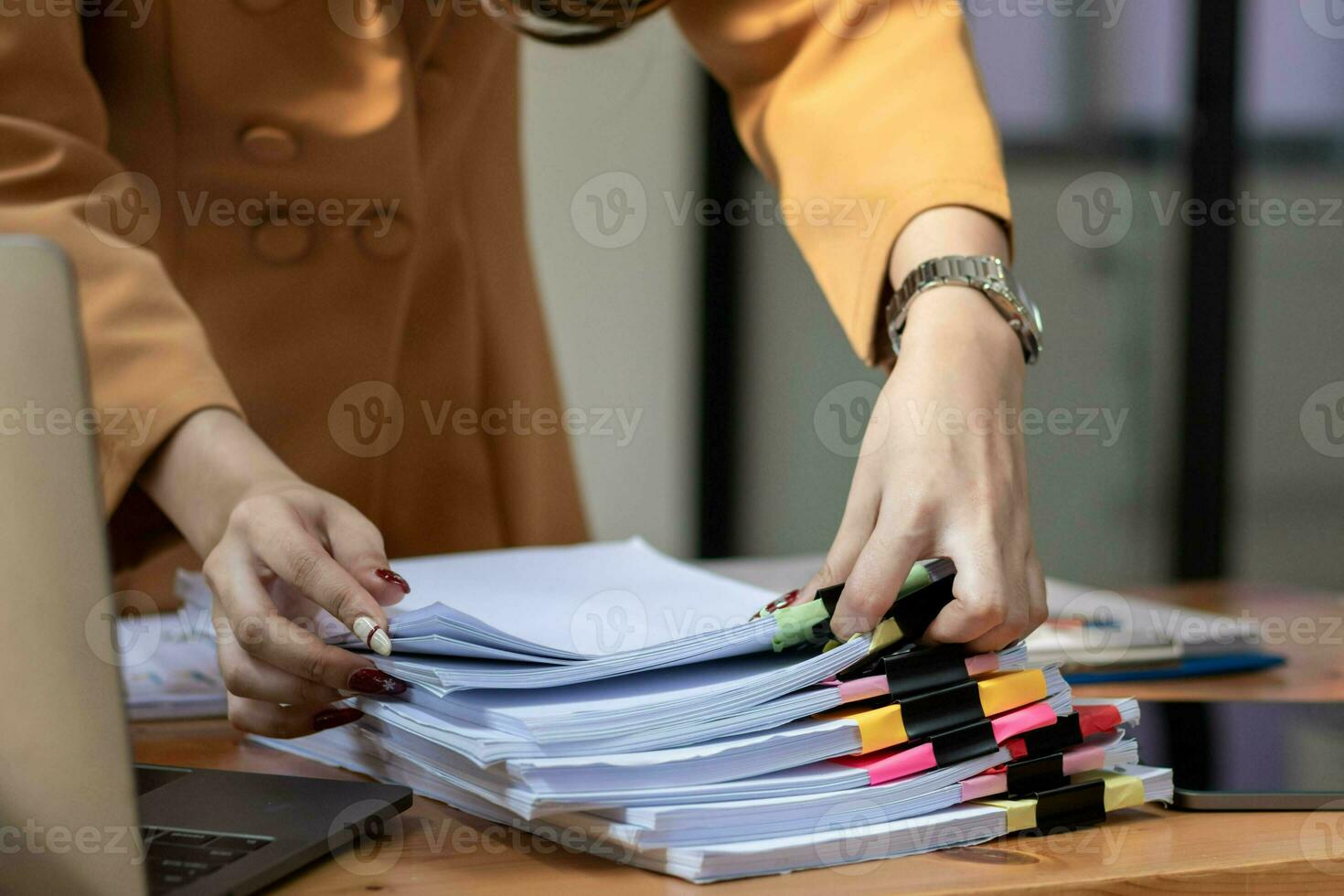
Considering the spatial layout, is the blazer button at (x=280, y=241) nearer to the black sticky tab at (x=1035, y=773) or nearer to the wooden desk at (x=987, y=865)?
the wooden desk at (x=987, y=865)

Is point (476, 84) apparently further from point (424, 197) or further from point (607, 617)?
point (607, 617)

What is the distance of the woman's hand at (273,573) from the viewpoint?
1.77ft

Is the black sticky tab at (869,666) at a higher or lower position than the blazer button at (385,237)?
lower

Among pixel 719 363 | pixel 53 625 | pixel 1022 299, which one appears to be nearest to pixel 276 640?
pixel 53 625

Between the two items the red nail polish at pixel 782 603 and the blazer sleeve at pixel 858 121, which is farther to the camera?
the blazer sleeve at pixel 858 121

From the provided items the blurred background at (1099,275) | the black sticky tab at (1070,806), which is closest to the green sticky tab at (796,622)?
the black sticky tab at (1070,806)

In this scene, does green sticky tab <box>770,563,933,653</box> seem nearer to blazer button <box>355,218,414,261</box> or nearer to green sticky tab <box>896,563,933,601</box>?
green sticky tab <box>896,563,933,601</box>

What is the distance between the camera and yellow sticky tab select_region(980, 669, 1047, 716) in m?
0.52

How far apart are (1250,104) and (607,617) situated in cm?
267

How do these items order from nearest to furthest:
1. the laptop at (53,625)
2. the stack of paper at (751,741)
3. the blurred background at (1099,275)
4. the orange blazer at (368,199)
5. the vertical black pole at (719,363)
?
1. the laptop at (53,625)
2. the stack of paper at (751,741)
3. the orange blazer at (368,199)
4. the blurred background at (1099,275)
5. the vertical black pole at (719,363)

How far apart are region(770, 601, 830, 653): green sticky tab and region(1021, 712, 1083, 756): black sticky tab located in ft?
0.31

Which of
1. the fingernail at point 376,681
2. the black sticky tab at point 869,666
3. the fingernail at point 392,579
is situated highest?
the fingernail at point 392,579

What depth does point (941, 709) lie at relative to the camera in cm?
51

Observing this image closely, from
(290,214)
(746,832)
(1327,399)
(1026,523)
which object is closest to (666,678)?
(746,832)
